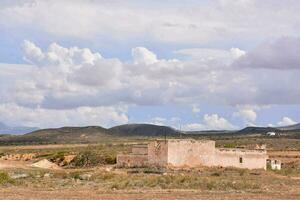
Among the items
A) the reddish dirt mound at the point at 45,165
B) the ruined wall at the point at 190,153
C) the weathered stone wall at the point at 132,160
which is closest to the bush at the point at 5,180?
the ruined wall at the point at 190,153

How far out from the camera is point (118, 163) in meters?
68.8

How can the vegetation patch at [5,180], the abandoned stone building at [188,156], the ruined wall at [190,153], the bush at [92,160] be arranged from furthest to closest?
the bush at [92,160] < the ruined wall at [190,153] < the abandoned stone building at [188,156] < the vegetation patch at [5,180]

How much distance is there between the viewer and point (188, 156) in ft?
216

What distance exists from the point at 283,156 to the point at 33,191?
5747 centimetres

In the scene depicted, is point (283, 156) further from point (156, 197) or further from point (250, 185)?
point (156, 197)

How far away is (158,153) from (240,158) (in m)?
9.21

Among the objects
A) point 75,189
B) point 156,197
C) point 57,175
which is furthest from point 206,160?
point 156,197

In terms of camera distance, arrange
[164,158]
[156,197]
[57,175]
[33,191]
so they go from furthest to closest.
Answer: [164,158] → [57,175] → [33,191] → [156,197]

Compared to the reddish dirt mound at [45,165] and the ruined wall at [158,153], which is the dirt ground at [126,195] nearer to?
the ruined wall at [158,153]

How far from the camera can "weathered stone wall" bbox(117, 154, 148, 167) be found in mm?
66844

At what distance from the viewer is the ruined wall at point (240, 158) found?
223 feet

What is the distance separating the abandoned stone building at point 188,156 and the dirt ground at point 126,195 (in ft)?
73.0

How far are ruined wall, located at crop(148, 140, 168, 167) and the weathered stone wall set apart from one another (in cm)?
130

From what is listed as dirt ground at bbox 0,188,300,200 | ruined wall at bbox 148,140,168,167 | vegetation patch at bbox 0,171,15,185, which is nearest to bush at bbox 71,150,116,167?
ruined wall at bbox 148,140,168,167
